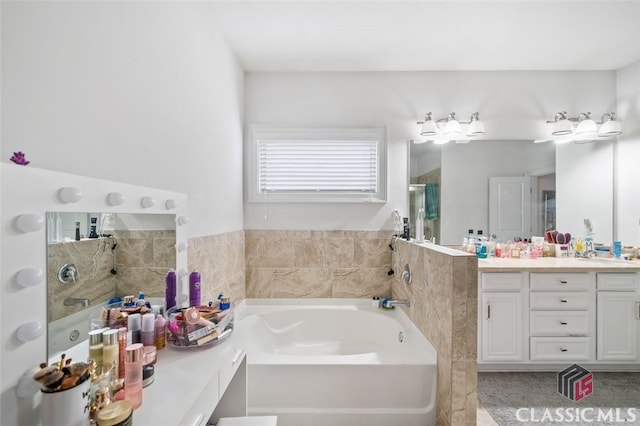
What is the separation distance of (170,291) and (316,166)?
175 cm

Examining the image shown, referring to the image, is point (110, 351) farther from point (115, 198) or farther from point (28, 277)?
point (115, 198)

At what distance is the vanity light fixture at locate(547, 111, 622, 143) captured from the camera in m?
2.54

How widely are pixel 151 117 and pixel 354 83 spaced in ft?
6.39

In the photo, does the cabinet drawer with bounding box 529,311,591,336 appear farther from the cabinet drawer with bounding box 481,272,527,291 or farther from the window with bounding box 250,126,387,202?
the window with bounding box 250,126,387,202

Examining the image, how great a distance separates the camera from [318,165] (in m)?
2.67

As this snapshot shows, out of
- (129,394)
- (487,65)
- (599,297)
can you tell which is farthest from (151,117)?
(599,297)

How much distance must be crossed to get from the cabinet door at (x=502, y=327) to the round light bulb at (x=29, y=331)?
8.31ft

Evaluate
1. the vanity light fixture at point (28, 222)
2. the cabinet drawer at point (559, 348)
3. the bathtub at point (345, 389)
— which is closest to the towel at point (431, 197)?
the cabinet drawer at point (559, 348)

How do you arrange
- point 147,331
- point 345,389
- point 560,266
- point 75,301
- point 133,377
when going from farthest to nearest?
point 560,266, point 345,389, point 147,331, point 75,301, point 133,377

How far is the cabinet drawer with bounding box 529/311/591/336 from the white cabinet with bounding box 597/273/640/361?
131 millimetres

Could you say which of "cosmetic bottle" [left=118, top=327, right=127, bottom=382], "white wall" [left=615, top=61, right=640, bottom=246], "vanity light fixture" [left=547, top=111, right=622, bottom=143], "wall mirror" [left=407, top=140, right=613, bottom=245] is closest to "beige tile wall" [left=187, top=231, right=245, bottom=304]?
"cosmetic bottle" [left=118, top=327, right=127, bottom=382]

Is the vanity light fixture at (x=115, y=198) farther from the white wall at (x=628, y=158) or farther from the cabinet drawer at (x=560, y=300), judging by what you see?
the white wall at (x=628, y=158)

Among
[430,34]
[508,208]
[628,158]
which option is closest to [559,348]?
[508,208]

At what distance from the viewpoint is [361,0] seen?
1779 millimetres
